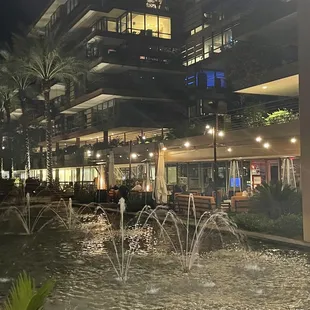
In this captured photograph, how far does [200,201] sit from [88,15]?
3734 centimetres

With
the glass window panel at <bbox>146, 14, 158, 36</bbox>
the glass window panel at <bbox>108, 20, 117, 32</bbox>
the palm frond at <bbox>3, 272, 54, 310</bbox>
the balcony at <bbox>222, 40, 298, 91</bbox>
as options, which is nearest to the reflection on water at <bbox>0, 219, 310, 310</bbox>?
the palm frond at <bbox>3, 272, 54, 310</bbox>

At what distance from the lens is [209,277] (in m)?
8.73

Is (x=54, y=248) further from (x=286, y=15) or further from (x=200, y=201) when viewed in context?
(x=286, y=15)

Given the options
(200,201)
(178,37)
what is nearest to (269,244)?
(200,201)

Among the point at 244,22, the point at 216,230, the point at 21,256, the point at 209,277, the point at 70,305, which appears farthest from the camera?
the point at 244,22

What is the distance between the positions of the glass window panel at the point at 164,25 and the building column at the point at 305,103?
4080cm

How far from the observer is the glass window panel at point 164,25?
2051 inches

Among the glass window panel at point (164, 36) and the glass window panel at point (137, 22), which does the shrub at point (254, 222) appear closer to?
the glass window panel at point (137, 22)

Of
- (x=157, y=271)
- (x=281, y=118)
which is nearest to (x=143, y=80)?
(x=281, y=118)

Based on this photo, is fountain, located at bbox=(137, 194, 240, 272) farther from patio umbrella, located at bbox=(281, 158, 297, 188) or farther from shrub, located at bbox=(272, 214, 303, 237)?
patio umbrella, located at bbox=(281, 158, 297, 188)

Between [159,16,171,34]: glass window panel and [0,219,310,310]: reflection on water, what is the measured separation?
4297cm

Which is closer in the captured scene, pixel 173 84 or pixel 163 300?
pixel 163 300

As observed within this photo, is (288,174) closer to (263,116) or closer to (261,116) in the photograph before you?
(261,116)

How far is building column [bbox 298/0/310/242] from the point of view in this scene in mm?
12188
